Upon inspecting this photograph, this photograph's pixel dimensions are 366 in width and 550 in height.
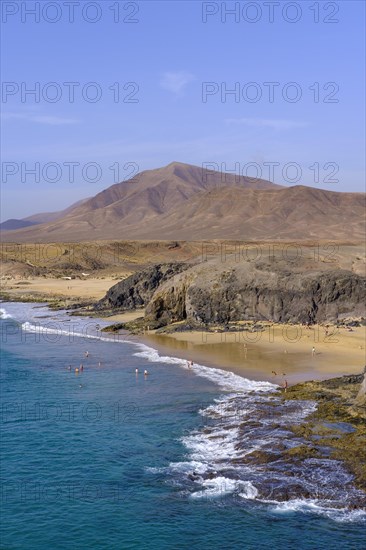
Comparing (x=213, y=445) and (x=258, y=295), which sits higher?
(x=258, y=295)

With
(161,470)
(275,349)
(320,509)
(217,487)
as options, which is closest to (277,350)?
(275,349)

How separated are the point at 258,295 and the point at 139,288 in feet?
56.8

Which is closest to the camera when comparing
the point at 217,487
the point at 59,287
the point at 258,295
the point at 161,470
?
the point at 217,487

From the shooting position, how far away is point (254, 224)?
7795 inches

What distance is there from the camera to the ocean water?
20578 mm

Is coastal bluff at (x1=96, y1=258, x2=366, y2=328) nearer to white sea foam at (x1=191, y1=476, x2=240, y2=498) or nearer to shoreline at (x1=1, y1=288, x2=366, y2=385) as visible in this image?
shoreline at (x1=1, y1=288, x2=366, y2=385)

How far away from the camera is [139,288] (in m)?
69.5

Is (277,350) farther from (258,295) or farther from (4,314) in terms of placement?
(4,314)

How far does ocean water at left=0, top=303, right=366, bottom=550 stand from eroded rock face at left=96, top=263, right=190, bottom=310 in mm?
28842

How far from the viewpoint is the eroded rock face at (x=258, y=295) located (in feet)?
176

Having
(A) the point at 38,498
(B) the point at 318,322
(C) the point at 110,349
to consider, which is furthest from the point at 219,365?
(A) the point at 38,498

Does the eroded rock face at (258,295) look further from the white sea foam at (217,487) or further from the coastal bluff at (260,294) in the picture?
the white sea foam at (217,487)

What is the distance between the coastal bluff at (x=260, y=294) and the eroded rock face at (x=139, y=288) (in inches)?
365

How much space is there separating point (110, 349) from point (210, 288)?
39.2 ft
